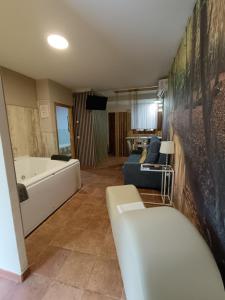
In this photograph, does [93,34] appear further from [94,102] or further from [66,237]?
[94,102]

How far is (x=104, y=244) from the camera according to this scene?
1813 millimetres

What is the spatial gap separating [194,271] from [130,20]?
227 cm

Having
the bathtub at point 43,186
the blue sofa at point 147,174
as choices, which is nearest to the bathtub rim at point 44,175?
the bathtub at point 43,186

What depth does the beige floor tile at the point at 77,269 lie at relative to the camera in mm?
1384

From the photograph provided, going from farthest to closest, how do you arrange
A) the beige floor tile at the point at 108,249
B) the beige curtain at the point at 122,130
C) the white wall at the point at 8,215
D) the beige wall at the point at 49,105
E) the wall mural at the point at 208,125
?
1. the beige curtain at the point at 122,130
2. the beige wall at the point at 49,105
3. the beige floor tile at the point at 108,249
4. the white wall at the point at 8,215
5. the wall mural at the point at 208,125

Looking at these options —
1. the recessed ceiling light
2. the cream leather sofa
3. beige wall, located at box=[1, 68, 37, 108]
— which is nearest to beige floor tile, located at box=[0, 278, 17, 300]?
the cream leather sofa

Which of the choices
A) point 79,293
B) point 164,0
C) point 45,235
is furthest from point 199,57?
point 45,235

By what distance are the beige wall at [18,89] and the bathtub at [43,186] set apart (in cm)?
125

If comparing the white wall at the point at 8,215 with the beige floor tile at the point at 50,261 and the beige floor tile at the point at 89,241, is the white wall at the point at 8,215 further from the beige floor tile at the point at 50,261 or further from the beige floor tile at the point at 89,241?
the beige floor tile at the point at 89,241

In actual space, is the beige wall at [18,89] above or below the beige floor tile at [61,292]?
above

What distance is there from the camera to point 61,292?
1.29 metres

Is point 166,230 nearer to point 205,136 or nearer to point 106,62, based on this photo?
point 205,136

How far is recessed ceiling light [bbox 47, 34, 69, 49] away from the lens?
2.03 metres

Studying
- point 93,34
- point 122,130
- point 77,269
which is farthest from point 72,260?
point 122,130
